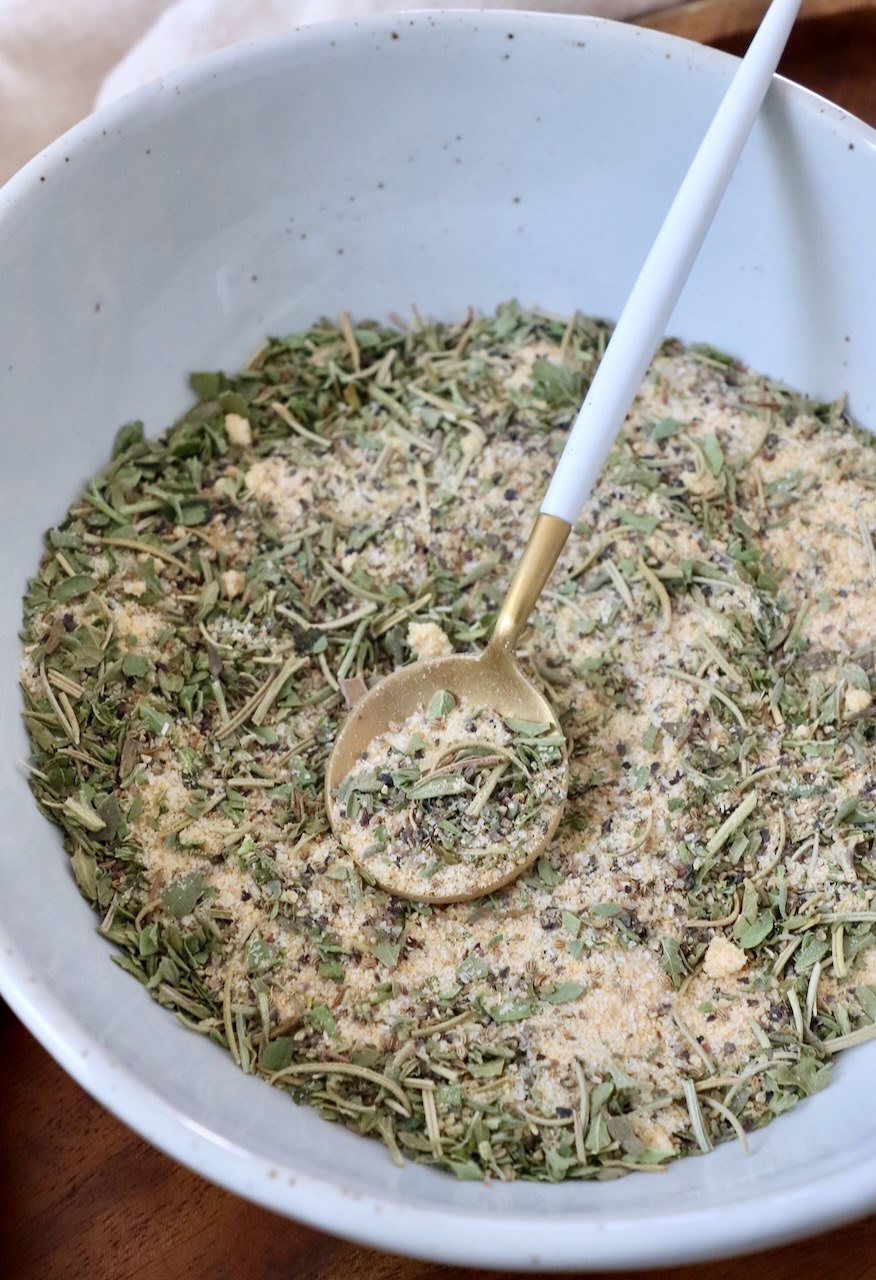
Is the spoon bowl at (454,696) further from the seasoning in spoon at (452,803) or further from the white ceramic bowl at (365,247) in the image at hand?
the white ceramic bowl at (365,247)

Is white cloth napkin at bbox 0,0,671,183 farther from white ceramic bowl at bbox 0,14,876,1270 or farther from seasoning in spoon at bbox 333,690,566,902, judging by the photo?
seasoning in spoon at bbox 333,690,566,902

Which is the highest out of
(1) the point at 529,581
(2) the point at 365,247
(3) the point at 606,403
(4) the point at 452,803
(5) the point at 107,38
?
(5) the point at 107,38

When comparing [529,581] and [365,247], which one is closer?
[529,581]

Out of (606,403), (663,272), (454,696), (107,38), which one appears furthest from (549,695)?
(107,38)

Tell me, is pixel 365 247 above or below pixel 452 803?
above

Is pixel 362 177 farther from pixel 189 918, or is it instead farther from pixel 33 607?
pixel 189 918

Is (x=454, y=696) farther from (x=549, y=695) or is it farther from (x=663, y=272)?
(x=663, y=272)

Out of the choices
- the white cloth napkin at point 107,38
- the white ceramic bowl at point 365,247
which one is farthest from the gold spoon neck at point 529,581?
the white cloth napkin at point 107,38
